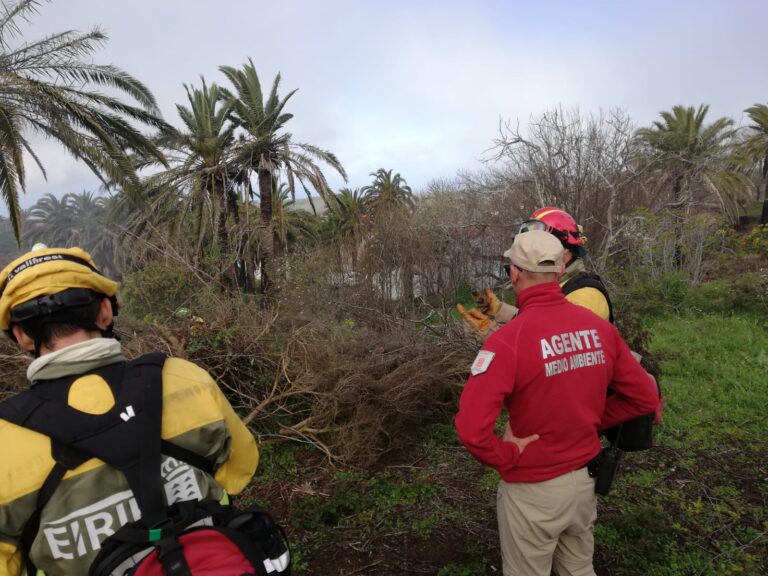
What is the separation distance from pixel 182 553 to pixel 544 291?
147 centimetres

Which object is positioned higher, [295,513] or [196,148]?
[196,148]

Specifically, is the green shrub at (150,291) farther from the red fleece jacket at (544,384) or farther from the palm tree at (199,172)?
the red fleece jacket at (544,384)

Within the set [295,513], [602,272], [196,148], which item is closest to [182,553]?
[295,513]

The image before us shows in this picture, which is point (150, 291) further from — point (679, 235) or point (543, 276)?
point (679, 235)

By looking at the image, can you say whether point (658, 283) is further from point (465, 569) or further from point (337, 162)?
point (465, 569)

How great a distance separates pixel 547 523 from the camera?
74.4 inches

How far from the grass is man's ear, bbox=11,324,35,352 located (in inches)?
98.6

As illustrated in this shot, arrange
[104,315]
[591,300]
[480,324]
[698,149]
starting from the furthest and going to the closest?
[698,149] → [480,324] → [591,300] → [104,315]

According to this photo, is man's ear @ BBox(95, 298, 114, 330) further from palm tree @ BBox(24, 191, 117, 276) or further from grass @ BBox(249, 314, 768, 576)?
palm tree @ BBox(24, 191, 117, 276)

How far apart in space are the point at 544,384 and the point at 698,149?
21.0 meters

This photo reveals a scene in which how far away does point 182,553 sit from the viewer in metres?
1.07

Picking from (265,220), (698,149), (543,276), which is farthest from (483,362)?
(698,149)

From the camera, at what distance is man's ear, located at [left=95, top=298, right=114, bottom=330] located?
1318 millimetres

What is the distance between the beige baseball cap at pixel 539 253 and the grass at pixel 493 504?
6.76 feet
